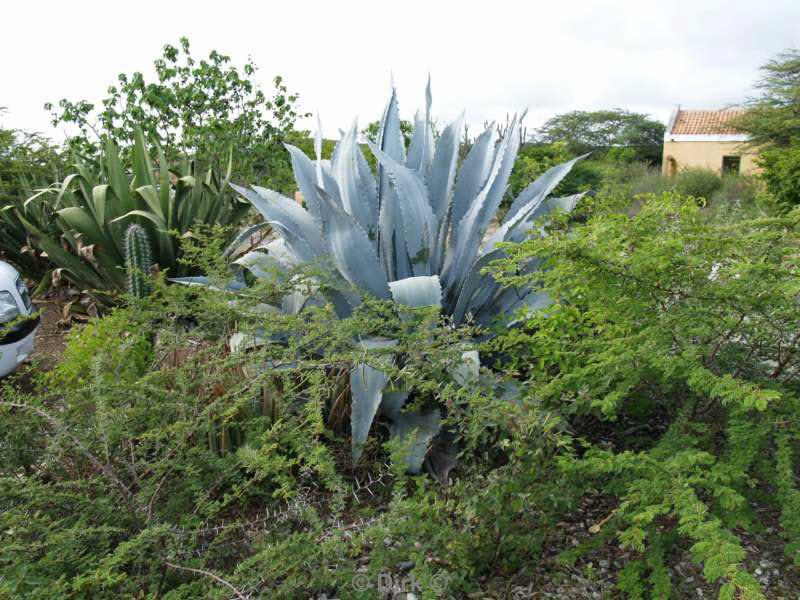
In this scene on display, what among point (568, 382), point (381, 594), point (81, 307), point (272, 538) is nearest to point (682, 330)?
point (568, 382)

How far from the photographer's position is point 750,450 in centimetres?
224

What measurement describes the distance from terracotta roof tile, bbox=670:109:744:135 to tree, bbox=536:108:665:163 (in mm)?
11919

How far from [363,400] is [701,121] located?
3585 centimetres

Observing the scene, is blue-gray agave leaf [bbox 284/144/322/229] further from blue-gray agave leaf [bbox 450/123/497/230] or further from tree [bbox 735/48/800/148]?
tree [bbox 735/48/800/148]

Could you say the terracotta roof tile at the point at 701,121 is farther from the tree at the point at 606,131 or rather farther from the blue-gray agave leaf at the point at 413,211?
→ the blue-gray agave leaf at the point at 413,211

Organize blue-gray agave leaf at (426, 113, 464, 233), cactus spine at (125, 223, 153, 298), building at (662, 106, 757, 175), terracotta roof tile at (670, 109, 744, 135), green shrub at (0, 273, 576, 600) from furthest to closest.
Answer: terracotta roof tile at (670, 109, 744, 135) → building at (662, 106, 757, 175) → cactus spine at (125, 223, 153, 298) → blue-gray agave leaf at (426, 113, 464, 233) → green shrub at (0, 273, 576, 600)

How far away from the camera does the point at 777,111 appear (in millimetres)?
22656

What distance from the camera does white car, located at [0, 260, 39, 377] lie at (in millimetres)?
3893

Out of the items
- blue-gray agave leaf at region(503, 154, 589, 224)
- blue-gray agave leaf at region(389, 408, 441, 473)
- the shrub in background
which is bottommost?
the shrub in background

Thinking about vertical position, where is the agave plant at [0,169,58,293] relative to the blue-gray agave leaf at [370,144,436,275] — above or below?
below

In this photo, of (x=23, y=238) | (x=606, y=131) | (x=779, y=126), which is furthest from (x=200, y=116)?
(x=606, y=131)

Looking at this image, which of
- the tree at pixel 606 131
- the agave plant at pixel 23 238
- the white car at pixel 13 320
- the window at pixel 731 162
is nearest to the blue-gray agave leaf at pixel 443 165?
the white car at pixel 13 320

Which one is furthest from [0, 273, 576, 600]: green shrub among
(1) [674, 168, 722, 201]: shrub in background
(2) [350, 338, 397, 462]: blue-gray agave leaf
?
(1) [674, 168, 722, 201]: shrub in background

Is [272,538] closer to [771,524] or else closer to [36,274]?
[771,524]
